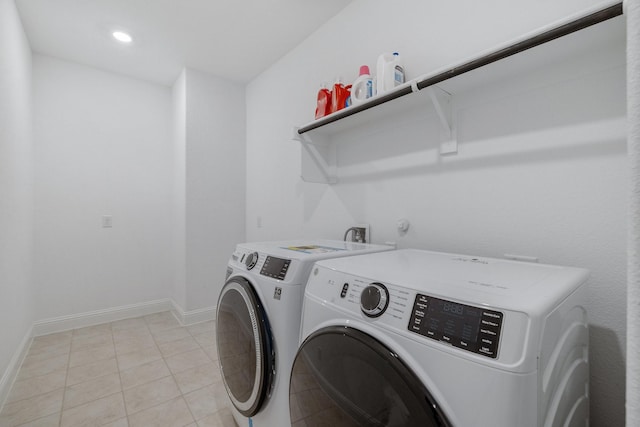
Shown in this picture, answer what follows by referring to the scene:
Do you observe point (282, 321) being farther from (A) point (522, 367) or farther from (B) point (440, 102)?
(B) point (440, 102)

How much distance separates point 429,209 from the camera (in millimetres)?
1481

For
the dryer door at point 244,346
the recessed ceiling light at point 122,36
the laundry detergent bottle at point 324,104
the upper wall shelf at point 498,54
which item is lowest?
the dryer door at point 244,346

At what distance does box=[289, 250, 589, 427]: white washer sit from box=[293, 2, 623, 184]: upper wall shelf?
707 mm

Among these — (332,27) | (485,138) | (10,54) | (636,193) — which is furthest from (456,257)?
(10,54)

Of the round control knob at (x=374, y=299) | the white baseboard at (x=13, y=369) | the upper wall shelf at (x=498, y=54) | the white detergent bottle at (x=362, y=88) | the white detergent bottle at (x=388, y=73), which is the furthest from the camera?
the white baseboard at (x=13, y=369)

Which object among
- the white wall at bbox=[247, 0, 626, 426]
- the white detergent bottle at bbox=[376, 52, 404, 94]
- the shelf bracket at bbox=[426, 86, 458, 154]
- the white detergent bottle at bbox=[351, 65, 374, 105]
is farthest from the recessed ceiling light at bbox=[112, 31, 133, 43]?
the shelf bracket at bbox=[426, 86, 458, 154]

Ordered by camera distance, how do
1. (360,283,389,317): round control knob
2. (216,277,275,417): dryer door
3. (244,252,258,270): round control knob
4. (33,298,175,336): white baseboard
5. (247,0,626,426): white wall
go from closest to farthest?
Answer: 1. (360,283,389,317): round control knob
2. (247,0,626,426): white wall
3. (216,277,275,417): dryer door
4. (244,252,258,270): round control knob
5. (33,298,175,336): white baseboard

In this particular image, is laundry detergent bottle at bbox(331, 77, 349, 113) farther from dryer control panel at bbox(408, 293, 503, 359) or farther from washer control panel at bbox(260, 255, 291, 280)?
dryer control panel at bbox(408, 293, 503, 359)

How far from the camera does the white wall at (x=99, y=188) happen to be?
2.67 metres

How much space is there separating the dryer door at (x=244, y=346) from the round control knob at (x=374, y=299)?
0.51m

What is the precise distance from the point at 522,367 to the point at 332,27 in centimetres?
226

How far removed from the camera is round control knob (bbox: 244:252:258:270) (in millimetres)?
1294

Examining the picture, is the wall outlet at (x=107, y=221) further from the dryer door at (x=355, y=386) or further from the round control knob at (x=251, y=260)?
the dryer door at (x=355, y=386)

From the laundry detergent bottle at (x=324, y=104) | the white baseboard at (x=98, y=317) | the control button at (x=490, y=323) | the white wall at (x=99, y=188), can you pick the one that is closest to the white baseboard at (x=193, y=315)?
the white baseboard at (x=98, y=317)
